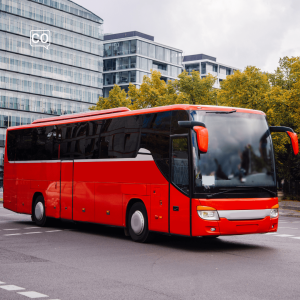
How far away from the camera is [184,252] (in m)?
11.5

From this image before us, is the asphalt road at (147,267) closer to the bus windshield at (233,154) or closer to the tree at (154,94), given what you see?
Result: the bus windshield at (233,154)

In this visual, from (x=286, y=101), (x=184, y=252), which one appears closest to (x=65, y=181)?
(x=184, y=252)

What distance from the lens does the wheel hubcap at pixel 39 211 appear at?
1771cm

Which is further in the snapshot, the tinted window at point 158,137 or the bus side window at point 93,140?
the bus side window at point 93,140

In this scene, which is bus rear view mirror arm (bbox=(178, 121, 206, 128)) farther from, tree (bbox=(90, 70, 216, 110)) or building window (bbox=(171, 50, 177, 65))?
building window (bbox=(171, 50, 177, 65))

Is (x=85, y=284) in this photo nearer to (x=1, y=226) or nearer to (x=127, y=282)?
(x=127, y=282)

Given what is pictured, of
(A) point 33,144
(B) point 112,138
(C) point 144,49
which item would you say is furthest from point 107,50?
(B) point 112,138

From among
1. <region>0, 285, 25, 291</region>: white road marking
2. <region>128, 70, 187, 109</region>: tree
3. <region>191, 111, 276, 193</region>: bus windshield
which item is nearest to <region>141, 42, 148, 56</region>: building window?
<region>128, 70, 187, 109</region>: tree

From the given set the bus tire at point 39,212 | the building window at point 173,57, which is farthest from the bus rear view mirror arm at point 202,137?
the building window at point 173,57

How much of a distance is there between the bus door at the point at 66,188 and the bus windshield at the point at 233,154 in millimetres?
5739

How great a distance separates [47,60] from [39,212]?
7530 cm

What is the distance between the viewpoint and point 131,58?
99.9 metres

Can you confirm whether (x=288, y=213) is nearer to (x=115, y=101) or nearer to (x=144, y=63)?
(x=115, y=101)

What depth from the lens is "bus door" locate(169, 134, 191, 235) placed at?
11.5m
